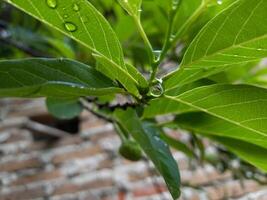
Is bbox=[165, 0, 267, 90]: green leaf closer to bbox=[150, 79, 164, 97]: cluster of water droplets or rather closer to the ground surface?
bbox=[150, 79, 164, 97]: cluster of water droplets

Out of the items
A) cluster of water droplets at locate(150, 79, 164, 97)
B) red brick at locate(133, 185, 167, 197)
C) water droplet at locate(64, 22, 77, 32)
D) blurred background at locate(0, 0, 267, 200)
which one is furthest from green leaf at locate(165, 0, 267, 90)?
red brick at locate(133, 185, 167, 197)

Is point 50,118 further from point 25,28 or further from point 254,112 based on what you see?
point 254,112

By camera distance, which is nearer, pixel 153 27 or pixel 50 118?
pixel 153 27

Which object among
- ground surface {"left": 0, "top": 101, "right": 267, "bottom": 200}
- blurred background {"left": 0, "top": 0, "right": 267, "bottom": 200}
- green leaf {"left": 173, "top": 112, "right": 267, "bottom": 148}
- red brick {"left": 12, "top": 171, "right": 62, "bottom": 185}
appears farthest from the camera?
red brick {"left": 12, "top": 171, "right": 62, "bottom": 185}

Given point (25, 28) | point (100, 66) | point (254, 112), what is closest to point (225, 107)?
point (254, 112)

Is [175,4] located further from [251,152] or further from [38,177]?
[38,177]

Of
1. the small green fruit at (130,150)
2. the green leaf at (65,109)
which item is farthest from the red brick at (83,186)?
the small green fruit at (130,150)

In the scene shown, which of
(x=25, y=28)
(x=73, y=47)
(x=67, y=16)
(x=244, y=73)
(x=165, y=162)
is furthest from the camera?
(x=25, y=28)
